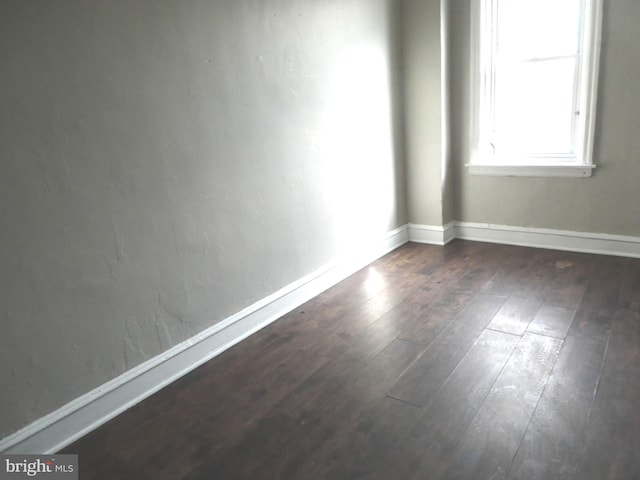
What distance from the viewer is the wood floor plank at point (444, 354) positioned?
6.81 ft

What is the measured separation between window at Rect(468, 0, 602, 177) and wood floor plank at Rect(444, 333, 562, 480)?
195 centimetres

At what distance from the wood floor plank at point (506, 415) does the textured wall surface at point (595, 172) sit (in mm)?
1695

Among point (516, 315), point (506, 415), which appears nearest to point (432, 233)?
point (516, 315)

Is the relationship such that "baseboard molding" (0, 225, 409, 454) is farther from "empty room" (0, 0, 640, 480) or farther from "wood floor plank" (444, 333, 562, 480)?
"wood floor plank" (444, 333, 562, 480)

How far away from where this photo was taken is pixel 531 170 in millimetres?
3807

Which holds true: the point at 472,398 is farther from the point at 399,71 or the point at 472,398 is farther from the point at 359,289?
the point at 399,71

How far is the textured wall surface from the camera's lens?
3286 millimetres

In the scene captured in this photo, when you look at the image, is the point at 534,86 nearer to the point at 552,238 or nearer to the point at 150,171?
the point at 552,238

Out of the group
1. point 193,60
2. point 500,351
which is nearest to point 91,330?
point 193,60

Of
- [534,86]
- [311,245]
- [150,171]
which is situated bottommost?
[311,245]

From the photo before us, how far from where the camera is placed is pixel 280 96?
276 cm

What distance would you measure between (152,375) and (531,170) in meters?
3.21

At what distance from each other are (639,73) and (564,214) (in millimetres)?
1107

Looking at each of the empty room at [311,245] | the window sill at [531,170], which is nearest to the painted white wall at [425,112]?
the empty room at [311,245]
